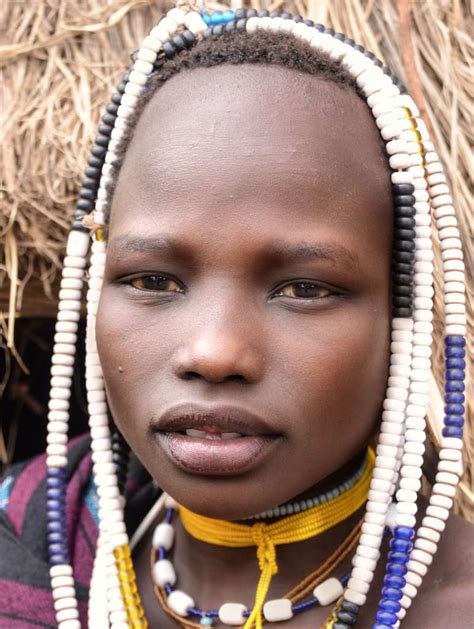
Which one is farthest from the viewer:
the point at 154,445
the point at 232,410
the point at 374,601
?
the point at 374,601

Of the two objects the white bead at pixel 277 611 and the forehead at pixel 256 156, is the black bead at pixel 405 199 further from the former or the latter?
the white bead at pixel 277 611

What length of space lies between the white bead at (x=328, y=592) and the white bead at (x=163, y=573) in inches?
13.0

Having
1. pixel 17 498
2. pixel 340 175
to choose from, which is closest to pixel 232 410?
pixel 340 175

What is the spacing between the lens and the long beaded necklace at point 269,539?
1.83 meters

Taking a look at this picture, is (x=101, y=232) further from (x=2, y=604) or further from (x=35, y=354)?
(x=35, y=354)

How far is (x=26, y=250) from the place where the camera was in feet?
7.93

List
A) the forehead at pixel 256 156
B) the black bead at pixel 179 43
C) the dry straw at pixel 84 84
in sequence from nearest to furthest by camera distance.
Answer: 1. the forehead at pixel 256 156
2. the black bead at pixel 179 43
3. the dry straw at pixel 84 84

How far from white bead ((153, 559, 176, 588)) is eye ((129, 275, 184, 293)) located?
620 millimetres

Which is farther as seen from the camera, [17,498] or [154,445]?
[17,498]

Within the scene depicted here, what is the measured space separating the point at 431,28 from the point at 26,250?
3.69 feet

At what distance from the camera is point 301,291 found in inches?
66.7

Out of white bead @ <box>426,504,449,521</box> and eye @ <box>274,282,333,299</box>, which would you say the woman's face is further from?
white bead @ <box>426,504,449,521</box>

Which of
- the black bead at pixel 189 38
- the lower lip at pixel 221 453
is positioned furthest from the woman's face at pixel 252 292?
the black bead at pixel 189 38

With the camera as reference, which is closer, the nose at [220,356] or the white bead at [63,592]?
the nose at [220,356]
